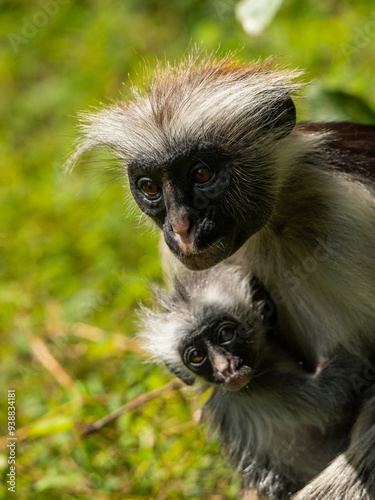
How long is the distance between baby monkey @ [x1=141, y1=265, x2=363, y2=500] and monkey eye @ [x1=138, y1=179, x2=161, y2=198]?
0.96 metres

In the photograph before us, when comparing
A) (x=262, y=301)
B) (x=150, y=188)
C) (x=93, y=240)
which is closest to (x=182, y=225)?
(x=150, y=188)

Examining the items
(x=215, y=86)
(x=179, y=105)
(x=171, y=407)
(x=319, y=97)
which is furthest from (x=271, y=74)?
(x=171, y=407)

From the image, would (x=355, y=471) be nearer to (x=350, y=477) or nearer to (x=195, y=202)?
(x=350, y=477)

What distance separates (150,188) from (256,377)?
4.96 ft

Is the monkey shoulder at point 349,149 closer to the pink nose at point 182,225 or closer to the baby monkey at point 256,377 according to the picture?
the baby monkey at point 256,377

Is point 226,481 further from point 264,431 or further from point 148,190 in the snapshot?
point 148,190

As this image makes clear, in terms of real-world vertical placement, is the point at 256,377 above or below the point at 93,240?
below

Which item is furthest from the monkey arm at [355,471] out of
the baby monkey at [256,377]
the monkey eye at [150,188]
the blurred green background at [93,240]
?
the monkey eye at [150,188]

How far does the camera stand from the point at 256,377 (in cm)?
464

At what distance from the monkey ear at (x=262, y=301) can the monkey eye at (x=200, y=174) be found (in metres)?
1.09

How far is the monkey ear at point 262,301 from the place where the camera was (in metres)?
4.66

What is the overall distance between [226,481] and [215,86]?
3.08 metres

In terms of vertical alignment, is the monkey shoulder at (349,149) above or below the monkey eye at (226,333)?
above

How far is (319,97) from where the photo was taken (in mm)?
6363
